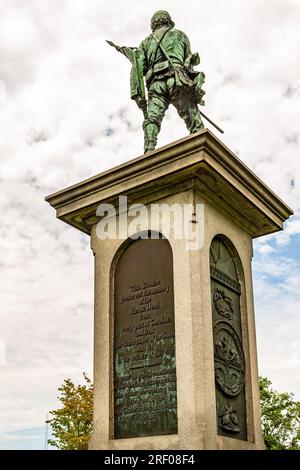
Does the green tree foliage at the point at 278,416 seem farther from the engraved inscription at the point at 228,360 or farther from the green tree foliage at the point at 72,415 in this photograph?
the engraved inscription at the point at 228,360

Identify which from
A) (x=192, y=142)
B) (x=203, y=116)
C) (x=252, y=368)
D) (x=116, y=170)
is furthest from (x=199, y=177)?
(x=252, y=368)

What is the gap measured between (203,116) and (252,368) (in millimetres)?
3724

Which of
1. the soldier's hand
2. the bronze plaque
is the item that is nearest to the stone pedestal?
the bronze plaque

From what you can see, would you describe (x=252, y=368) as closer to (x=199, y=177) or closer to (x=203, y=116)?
(x=199, y=177)

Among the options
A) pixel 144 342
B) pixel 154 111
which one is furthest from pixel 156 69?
pixel 144 342

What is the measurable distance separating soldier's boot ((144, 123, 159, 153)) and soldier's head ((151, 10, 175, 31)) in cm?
176

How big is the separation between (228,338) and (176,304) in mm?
908

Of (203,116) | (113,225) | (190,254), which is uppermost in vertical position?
(203,116)

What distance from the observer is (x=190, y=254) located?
25.1ft

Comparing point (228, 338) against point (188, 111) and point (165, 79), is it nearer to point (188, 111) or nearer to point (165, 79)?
point (188, 111)

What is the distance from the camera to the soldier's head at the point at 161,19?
9625 millimetres

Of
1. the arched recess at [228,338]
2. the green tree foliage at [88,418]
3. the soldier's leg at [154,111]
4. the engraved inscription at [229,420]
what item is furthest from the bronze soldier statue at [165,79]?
the green tree foliage at [88,418]

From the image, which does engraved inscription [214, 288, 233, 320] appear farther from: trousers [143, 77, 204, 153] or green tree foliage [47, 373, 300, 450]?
green tree foliage [47, 373, 300, 450]

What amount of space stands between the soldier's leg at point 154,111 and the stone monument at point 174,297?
0.27 ft
